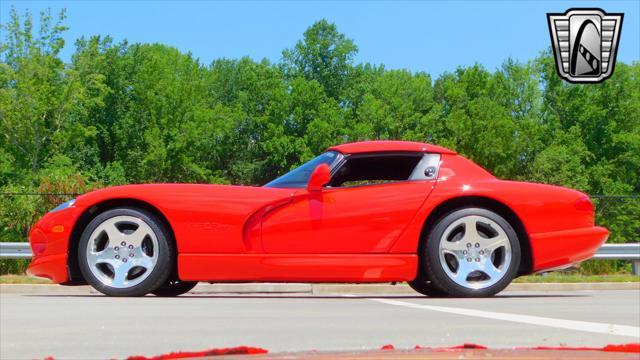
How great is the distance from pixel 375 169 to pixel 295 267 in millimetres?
1057

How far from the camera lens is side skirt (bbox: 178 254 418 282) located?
5.87 meters

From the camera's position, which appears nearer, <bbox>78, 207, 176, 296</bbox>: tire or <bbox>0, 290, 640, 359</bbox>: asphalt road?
<bbox>0, 290, 640, 359</bbox>: asphalt road

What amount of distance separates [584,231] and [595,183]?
5891 cm

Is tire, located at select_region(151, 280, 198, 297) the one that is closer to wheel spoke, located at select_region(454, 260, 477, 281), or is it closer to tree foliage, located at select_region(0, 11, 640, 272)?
wheel spoke, located at select_region(454, 260, 477, 281)

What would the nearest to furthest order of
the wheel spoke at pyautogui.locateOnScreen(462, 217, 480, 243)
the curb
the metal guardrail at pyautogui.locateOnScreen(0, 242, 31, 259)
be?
1. the wheel spoke at pyautogui.locateOnScreen(462, 217, 480, 243)
2. the curb
3. the metal guardrail at pyautogui.locateOnScreen(0, 242, 31, 259)

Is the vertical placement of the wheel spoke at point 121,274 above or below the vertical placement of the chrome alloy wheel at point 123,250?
below

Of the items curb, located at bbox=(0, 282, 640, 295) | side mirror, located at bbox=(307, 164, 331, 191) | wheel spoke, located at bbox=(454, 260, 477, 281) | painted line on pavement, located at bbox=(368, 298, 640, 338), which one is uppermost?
side mirror, located at bbox=(307, 164, 331, 191)

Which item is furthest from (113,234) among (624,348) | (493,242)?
(624,348)

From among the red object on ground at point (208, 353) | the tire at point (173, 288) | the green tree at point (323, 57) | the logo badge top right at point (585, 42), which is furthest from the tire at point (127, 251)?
the green tree at point (323, 57)

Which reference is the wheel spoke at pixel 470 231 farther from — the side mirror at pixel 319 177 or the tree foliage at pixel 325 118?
the tree foliage at pixel 325 118

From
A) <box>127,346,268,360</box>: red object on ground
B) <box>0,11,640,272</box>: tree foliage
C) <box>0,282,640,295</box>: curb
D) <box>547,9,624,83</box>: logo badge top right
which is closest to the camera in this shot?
<box>127,346,268,360</box>: red object on ground

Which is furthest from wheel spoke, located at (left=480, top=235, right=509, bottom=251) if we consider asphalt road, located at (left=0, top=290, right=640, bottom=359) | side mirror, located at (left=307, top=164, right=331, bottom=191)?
side mirror, located at (left=307, top=164, right=331, bottom=191)

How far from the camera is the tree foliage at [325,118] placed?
6031cm

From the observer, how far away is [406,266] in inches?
233
